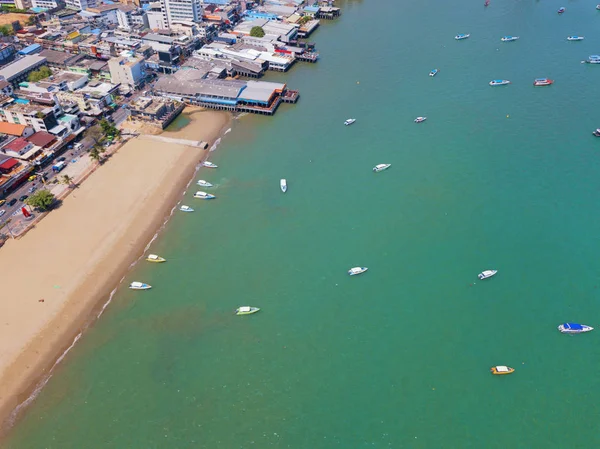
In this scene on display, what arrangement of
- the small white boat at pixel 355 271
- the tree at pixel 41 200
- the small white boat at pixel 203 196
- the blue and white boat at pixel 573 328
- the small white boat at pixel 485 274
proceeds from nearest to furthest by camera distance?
the blue and white boat at pixel 573 328 → the small white boat at pixel 485 274 → the small white boat at pixel 355 271 → the tree at pixel 41 200 → the small white boat at pixel 203 196

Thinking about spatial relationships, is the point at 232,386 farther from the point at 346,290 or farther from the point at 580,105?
the point at 580,105

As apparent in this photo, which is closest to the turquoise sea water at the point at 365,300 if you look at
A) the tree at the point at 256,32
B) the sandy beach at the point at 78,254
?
the sandy beach at the point at 78,254

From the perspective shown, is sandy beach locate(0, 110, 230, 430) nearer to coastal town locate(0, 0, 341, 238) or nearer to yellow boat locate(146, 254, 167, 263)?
yellow boat locate(146, 254, 167, 263)

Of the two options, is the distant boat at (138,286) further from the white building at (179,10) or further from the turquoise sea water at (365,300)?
the white building at (179,10)

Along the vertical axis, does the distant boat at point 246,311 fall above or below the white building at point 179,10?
below

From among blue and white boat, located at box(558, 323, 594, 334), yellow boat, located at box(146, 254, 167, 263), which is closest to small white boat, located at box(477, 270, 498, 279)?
blue and white boat, located at box(558, 323, 594, 334)

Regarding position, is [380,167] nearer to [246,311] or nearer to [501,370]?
[246,311]

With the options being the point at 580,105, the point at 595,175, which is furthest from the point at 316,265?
the point at 580,105
